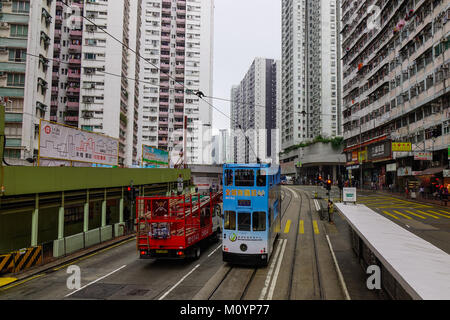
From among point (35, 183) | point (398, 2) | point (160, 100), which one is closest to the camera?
point (35, 183)

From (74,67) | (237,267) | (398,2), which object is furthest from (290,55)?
(237,267)

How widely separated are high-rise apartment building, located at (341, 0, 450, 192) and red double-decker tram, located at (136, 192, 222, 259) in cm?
2786

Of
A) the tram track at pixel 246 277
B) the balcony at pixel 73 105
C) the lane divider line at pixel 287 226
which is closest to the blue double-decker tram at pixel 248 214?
the tram track at pixel 246 277

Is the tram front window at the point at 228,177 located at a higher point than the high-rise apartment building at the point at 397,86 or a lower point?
lower

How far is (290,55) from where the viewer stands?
11312cm

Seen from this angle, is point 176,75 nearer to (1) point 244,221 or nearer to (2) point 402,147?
(2) point 402,147

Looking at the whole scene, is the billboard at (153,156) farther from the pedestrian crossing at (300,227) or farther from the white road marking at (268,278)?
the white road marking at (268,278)

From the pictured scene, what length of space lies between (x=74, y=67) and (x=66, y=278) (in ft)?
175

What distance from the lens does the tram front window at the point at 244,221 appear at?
14.6m

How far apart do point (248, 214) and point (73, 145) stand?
13.1m

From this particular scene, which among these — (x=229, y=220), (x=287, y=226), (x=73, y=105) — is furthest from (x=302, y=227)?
(x=73, y=105)

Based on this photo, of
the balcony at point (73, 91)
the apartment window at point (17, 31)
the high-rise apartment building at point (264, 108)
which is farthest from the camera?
the high-rise apartment building at point (264, 108)

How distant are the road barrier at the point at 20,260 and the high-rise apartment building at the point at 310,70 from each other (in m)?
82.5
